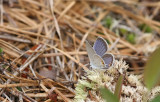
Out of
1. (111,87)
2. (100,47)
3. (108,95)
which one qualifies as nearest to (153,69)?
(108,95)

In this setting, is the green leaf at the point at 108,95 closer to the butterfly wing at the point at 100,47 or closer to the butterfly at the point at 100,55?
the butterfly at the point at 100,55

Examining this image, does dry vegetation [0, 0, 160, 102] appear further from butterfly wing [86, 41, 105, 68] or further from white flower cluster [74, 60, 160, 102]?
butterfly wing [86, 41, 105, 68]

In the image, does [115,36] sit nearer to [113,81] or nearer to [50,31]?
[50,31]

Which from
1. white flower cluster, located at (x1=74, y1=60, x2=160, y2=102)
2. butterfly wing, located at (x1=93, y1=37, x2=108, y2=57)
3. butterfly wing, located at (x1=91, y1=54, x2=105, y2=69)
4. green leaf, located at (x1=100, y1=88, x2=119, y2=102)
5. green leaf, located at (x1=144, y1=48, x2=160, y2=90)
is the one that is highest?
butterfly wing, located at (x1=93, y1=37, x2=108, y2=57)

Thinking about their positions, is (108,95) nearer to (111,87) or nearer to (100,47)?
(111,87)

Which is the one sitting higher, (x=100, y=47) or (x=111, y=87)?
(x=100, y=47)

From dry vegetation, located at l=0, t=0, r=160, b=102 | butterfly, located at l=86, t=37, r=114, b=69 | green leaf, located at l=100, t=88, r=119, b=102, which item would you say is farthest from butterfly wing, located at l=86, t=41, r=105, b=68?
green leaf, located at l=100, t=88, r=119, b=102

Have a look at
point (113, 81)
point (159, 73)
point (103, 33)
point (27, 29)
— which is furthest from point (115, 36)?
point (159, 73)

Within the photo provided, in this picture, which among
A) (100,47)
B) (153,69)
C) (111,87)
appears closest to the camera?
(153,69)
